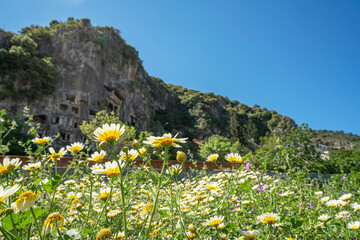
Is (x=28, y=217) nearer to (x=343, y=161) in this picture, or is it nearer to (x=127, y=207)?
(x=127, y=207)

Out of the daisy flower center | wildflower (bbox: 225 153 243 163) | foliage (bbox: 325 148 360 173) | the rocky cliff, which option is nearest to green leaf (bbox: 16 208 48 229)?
the daisy flower center

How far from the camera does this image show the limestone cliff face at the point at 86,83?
77.5ft

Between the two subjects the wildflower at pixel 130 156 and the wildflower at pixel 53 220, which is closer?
the wildflower at pixel 53 220

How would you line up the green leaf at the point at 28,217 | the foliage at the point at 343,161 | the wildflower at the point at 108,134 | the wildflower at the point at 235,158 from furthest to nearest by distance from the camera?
the foliage at the point at 343,161 → the wildflower at the point at 235,158 → the wildflower at the point at 108,134 → the green leaf at the point at 28,217

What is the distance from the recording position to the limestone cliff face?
23609 millimetres

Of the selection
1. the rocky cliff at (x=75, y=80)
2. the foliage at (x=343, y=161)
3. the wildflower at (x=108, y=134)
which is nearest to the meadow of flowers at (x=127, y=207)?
the wildflower at (x=108, y=134)

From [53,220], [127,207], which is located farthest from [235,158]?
[53,220]

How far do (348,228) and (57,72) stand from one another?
97.5 ft

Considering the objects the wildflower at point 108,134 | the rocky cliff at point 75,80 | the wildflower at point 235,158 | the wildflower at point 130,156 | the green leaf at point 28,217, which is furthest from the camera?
the rocky cliff at point 75,80

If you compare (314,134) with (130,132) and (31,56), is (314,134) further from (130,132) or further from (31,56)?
(31,56)

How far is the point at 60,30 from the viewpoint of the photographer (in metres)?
29.4

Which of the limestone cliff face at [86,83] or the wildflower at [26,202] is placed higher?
the limestone cliff face at [86,83]

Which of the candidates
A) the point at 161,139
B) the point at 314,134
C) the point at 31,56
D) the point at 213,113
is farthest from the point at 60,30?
the point at 213,113

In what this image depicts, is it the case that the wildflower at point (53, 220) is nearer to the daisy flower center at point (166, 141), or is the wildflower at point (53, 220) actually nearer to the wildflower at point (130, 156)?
the wildflower at point (130, 156)
